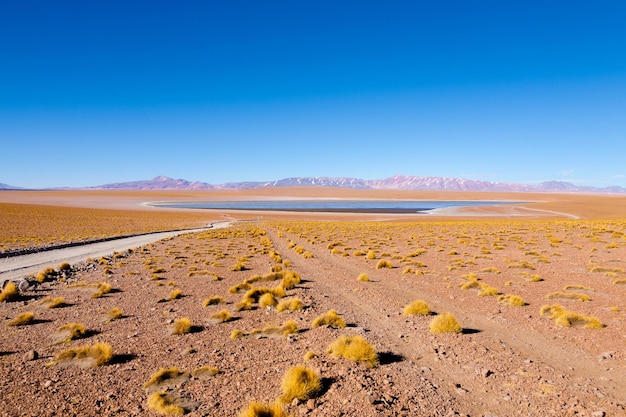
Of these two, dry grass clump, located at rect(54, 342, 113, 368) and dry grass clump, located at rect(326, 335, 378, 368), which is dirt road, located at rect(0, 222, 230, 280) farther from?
dry grass clump, located at rect(326, 335, 378, 368)

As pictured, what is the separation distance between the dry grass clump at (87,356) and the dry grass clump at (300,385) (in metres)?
3.97

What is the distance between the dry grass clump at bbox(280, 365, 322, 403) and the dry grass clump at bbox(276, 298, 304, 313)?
5.34m

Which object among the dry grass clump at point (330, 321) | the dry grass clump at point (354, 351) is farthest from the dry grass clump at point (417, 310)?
the dry grass clump at point (354, 351)

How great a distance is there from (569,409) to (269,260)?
18812 millimetres

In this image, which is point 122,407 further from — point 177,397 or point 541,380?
point 541,380

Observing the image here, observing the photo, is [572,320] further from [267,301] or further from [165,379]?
[165,379]

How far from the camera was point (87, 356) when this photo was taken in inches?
324

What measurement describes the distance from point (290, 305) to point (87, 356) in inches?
225

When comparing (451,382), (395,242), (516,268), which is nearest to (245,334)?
(451,382)

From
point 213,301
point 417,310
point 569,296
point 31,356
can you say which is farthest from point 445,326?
point 31,356

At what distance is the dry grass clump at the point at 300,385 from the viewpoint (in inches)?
249

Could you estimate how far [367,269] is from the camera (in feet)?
66.0

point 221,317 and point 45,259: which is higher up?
point 221,317

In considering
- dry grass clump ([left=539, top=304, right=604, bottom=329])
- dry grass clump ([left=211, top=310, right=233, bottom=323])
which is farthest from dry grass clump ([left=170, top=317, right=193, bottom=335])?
dry grass clump ([left=539, top=304, right=604, bottom=329])
